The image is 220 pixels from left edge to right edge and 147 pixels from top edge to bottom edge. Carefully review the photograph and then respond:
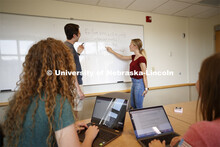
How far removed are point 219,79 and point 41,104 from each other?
0.86 metres

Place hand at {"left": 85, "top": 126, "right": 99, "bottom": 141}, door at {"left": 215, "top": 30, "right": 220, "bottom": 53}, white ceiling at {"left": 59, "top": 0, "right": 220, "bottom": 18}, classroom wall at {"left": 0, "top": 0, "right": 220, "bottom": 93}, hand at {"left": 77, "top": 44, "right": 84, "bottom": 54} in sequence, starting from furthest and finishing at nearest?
door at {"left": 215, "top": 30, "right": 220, "bottom": 53} < white ceiling at {"left": 59, "top": 0, "right": 220, "bottom": 18} < hand at {"left": 77, "top": 44, "right": 84, "bottom": 54} < classroom wall at {"left": 0, "top": 0, "right": 220, "bottom": 93} < hand at {"left": 85, "top": 126, "right": 99, "bottom": 141}

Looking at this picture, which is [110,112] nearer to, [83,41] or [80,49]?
[80,49]

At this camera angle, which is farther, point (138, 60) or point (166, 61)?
point (166, 61)

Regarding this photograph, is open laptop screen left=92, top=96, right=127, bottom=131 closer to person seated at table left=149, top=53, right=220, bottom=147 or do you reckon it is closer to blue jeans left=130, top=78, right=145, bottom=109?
person seated at table left=149, top=53, right=220, bottom=147

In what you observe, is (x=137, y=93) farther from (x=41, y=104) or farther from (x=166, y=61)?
(x=41, y=104)

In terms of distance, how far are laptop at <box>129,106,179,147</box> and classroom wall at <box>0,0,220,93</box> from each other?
1638 mm

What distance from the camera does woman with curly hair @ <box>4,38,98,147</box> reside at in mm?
638

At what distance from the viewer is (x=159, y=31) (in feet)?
10.1

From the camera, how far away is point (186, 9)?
113 inches

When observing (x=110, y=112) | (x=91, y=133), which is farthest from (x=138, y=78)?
(x=91, y=133)

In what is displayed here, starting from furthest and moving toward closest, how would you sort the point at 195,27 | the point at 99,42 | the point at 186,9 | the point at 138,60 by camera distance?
the point at 195,27, the point at 186,9, the point at 99,42, the point at 138,60

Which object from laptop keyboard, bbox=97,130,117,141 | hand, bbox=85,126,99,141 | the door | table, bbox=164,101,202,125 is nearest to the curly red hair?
hand, bbox=85,126,99,141

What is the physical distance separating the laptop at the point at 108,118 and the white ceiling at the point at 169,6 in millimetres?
1985

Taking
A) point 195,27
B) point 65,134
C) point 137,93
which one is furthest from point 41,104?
point 195,27
